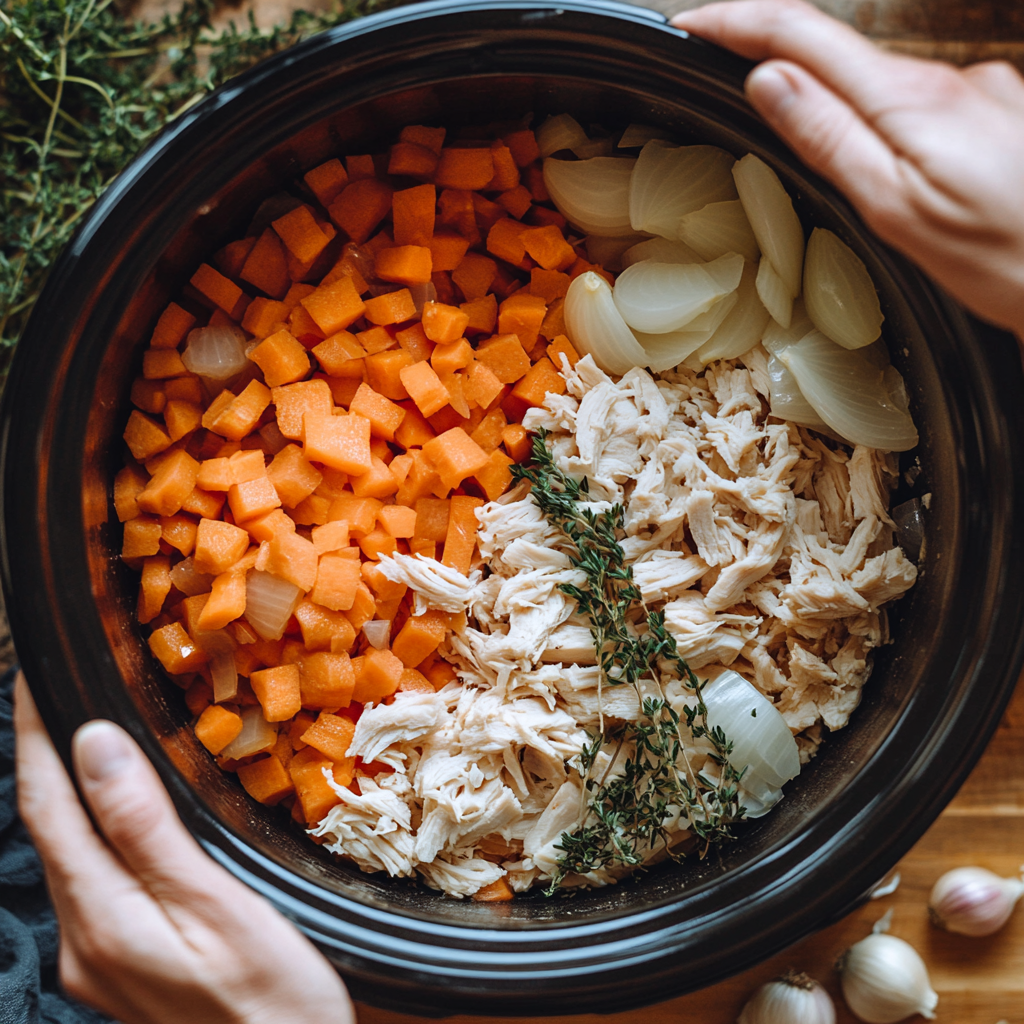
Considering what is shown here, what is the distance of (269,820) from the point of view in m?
1.50

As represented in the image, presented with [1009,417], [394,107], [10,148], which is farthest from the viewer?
[10,148]

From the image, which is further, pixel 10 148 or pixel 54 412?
pixel 10 148

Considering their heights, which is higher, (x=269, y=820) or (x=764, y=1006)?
(x=269, y=820)

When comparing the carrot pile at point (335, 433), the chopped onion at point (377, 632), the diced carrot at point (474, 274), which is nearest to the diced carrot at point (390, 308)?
the carrot pile at point (335, 433)

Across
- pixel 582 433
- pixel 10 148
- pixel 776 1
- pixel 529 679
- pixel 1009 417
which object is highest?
pixel 776 1

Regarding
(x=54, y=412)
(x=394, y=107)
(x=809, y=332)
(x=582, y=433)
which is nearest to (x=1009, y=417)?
(x=809, y=332)

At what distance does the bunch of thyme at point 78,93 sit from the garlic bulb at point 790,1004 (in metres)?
1.95

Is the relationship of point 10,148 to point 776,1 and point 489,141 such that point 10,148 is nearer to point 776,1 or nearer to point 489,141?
point 489,141

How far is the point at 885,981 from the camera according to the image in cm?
156

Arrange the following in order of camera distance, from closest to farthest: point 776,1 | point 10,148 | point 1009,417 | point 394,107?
point 776,1 < point 1009,417 < point 394,107 < point 10,148

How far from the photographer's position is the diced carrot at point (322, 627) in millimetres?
1459

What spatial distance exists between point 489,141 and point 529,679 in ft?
3.30

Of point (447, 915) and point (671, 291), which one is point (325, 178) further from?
point (447, 915)

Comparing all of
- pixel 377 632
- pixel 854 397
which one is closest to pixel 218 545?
pixel 377 632
